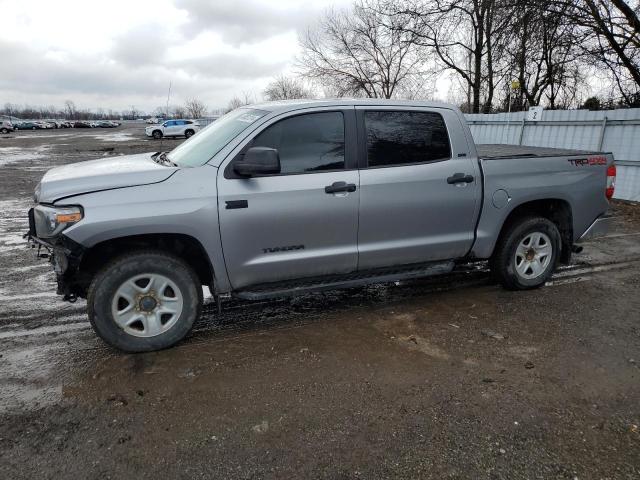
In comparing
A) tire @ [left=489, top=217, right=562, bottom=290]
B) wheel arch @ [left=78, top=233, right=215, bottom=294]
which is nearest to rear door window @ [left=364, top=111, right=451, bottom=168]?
tire @ [left=489, top=217, right=562, bottom=290]

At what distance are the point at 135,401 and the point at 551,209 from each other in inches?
173

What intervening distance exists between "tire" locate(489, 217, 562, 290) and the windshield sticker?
9.05 ft

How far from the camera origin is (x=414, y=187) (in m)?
4.07

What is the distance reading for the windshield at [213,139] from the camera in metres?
3.73

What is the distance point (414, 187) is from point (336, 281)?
3.57ft

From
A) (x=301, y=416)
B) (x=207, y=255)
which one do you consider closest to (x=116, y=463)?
(x=301, y=416)

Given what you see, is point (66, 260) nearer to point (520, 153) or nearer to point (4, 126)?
point (520, 153)

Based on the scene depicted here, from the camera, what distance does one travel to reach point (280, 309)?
445 centimetres

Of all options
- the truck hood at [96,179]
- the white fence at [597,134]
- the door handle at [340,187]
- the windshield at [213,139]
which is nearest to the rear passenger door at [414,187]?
the door handle at [340,187]

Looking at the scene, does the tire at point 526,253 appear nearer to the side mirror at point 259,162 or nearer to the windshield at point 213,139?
the side mirror at point 259,162

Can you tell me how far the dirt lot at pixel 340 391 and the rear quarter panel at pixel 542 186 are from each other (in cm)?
76

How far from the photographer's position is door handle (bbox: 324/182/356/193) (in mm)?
3736

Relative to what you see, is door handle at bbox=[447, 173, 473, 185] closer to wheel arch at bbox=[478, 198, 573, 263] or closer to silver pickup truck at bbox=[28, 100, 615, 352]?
silver pickup truck at bbox=[28, 100, 615, 352]

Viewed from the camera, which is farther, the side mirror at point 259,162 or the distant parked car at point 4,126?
the distant parked car at point 4,126
